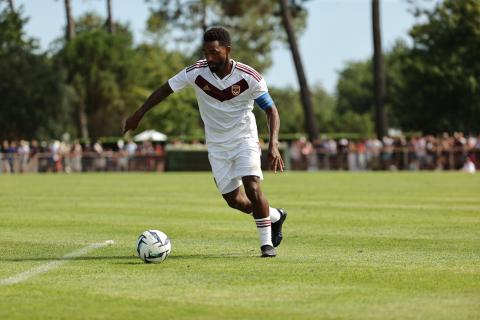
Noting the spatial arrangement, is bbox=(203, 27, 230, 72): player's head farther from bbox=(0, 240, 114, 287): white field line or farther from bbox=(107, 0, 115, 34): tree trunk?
bbox=(107, 0, 115, 34): tree trunk

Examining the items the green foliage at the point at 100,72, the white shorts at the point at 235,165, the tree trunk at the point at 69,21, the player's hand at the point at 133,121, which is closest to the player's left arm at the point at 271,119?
the white shorts at the point at 235,165

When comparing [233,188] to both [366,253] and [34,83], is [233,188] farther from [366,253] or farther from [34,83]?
[34,83]

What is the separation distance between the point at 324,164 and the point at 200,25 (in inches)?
982

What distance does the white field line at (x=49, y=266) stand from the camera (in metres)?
8.80

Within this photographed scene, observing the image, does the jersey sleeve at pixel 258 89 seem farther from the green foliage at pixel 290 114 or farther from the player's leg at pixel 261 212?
the green foliage at pixel 290 114

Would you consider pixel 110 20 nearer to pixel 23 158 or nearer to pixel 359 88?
pixel 23 158

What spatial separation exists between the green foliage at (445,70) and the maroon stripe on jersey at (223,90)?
44.6 meters

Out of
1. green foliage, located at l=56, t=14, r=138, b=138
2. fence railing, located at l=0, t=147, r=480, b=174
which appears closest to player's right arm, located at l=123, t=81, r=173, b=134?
fence railing, located at l=0, t=147, r=480, b=174

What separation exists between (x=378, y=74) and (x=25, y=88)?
21258 millimetres

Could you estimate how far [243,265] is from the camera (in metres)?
9.80

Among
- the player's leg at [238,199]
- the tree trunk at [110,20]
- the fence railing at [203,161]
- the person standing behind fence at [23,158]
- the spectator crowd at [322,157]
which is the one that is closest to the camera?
the player's leg at [238,199]

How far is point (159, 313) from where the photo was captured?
703cm

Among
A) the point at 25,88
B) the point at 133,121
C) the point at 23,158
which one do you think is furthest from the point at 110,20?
the point at 133,121

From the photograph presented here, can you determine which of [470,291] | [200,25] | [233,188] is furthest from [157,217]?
[200,25]
